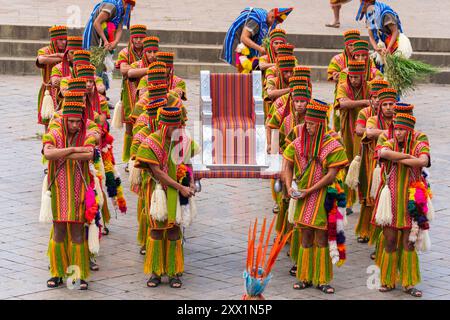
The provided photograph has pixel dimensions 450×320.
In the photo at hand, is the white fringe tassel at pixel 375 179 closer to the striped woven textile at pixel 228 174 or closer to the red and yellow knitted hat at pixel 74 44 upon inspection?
the striped woven textile at pixel 228 174

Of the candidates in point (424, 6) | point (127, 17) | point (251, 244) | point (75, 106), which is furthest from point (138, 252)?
point (424, 6)

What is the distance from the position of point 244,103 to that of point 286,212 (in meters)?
1.54

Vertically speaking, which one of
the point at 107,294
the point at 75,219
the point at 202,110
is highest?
the point at 202,110

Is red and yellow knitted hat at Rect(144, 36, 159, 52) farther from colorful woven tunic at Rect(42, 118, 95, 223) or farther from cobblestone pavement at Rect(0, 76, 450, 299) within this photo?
colorful woven tunic at Rect(42, 118, 95, 223)

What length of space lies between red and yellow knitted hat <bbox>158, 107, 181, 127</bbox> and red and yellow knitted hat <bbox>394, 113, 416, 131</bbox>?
1.94 m

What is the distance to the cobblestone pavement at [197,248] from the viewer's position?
1062 cm

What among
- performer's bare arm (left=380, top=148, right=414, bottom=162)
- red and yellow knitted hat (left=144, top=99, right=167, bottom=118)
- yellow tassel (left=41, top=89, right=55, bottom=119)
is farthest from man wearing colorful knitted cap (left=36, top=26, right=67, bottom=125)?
performer's bare arm (left=380, top=148, right=414, bottom=162)

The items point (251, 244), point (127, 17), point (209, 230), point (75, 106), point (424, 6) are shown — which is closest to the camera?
point (251, 244)

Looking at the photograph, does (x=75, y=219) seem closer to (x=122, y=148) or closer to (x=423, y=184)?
(x=423, y=184)

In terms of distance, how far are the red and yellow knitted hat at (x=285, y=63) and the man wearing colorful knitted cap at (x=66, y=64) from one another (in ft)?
7.48

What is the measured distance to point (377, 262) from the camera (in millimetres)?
10953

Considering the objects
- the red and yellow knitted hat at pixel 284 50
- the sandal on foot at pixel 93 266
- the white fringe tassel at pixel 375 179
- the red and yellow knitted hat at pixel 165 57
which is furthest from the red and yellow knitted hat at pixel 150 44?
the white fringe tassel at pixel 375 179

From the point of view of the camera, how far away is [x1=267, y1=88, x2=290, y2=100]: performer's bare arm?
12895 millimetres

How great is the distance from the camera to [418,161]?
10406 millimetres
